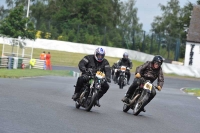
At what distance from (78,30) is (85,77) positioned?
2478 inches

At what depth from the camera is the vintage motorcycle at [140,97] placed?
15953 millimetres

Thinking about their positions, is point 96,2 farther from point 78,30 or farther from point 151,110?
point 151,110

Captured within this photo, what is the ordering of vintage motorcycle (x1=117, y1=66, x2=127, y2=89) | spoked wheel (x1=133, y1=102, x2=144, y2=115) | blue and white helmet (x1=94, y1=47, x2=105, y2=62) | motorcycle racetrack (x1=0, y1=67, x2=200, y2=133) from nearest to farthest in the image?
motorcycle racetrack (x1=0, y1=67, x2=200, y2=133) → blue and white helmet (x1=94, y1=47, x2=105, y2=62) → spoked wheel (x1=133, y1=102, x2=144, y2=115) → vintage motorcycle (x1=117, y1=66, x2=127, y2=89)

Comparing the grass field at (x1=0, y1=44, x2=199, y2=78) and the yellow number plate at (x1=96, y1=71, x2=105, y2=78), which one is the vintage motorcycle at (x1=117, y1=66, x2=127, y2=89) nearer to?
the yellow number plate at (x1=96, y1=71, x2=105, y2=78)

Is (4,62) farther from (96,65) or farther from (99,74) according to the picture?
(99,74)

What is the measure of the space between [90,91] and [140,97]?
142 cm

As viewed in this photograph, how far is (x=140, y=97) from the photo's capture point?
16344mm

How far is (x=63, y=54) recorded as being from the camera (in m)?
72.2

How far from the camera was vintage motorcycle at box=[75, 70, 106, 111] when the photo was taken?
50.6 feet

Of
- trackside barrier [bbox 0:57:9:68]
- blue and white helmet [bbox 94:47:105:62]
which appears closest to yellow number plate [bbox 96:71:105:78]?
blue and white helmet [bbox 94:47:105:62]

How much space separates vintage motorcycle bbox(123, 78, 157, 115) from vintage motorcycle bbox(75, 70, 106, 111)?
1.12m

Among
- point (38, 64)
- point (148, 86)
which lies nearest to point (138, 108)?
point (148, 86)

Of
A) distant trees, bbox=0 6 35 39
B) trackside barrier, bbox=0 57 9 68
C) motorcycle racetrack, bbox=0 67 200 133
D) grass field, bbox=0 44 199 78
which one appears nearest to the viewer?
motorcycle racetrack, bbox=0 67 200 133

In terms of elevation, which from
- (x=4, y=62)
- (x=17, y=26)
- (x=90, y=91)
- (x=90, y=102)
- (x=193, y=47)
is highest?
(x=17, y=26)
